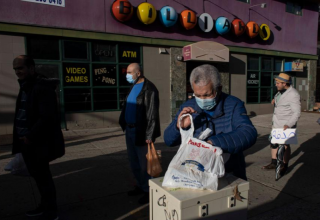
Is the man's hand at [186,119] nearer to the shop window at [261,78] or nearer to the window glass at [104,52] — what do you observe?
the window glass at [104,52]

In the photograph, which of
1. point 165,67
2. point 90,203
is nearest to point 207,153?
point 90,203

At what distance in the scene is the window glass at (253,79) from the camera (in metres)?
12.6

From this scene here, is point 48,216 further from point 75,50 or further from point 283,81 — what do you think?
point 75,50

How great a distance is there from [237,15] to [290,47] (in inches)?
168

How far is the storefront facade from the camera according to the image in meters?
7.61

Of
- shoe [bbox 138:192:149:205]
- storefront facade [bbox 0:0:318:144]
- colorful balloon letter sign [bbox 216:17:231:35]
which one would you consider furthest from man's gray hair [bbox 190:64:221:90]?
colorful balloon letter sign [bbox 216:17:231:35]

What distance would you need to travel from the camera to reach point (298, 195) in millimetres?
3615

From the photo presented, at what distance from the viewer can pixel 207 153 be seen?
5.44ft

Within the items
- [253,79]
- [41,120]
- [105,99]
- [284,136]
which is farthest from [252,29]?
[41,120]

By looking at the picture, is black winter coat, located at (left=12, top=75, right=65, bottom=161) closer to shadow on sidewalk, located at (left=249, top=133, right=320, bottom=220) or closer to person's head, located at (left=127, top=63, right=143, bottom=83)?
person's head, located at (left=127, top=63, right=143, bottom=83)

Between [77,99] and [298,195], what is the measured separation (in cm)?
707

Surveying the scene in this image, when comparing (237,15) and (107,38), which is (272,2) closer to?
(237,15)

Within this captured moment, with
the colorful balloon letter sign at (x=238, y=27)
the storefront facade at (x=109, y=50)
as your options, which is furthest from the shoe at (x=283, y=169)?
the colorful balloon letter sign at (x=238, y=27)

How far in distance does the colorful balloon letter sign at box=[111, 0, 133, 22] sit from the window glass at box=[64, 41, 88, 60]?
56.8 inches
